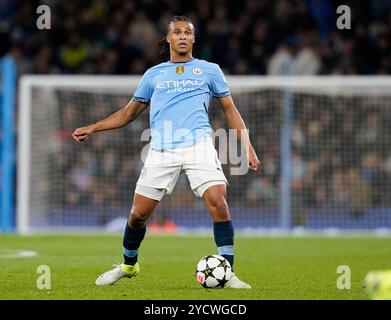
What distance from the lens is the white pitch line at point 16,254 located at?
492 inches

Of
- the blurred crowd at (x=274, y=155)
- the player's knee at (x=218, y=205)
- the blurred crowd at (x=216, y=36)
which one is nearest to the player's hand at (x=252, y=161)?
the player's knee at (x=218, y=205)

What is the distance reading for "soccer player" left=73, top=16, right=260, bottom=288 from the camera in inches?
342

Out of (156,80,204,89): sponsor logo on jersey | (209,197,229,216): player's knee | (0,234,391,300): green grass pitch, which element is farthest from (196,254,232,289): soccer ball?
(156,80,204,89): sponsor logo on jersey

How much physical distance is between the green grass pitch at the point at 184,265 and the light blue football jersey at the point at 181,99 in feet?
4.24

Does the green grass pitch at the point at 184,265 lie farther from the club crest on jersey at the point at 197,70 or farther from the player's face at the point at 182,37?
the player's face at the point at 182,37

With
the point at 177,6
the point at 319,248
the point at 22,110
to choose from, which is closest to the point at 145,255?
the point at 319,248

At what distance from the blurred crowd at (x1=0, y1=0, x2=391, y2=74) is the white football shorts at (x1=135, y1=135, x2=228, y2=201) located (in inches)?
437

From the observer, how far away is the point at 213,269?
332 inches

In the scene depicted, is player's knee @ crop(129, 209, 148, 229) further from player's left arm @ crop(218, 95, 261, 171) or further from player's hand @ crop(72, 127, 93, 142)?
player's left arm @ crop(218, 95, 261, 171)

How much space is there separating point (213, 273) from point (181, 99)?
1.52 metres

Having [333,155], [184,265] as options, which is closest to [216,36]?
[333,155]

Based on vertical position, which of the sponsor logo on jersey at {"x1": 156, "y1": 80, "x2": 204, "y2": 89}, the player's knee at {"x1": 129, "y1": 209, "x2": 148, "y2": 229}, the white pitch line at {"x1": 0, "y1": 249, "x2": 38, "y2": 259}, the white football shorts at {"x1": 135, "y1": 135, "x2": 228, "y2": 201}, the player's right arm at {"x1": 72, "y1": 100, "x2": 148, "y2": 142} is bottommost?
the white pitch line at {"x1": 0, "y1": 249, "x2": 38, "y2": 259}

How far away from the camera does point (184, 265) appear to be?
11.4m
